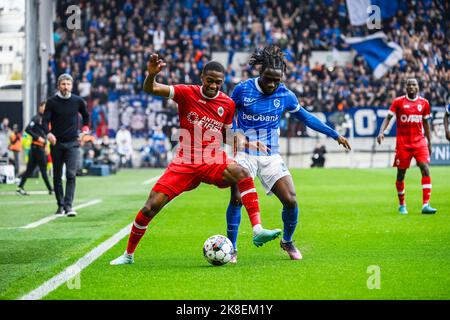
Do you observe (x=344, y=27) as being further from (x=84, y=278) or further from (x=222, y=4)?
(x=84, y=278)

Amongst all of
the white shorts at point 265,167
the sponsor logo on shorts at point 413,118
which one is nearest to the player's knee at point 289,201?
the white shorts at point 265,167

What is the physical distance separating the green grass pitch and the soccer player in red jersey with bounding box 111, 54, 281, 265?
0.52 m

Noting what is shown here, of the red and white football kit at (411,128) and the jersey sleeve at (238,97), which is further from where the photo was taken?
the red and white football kit at (411,128)

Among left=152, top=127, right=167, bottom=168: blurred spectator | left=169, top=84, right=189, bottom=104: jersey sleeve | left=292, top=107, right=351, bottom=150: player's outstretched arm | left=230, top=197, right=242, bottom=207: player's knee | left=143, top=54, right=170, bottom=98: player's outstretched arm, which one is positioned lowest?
left=152, top=127, right=167, bottom=168: blurred spectator

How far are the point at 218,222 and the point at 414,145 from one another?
4.55 metres

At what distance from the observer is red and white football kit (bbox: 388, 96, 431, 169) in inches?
632

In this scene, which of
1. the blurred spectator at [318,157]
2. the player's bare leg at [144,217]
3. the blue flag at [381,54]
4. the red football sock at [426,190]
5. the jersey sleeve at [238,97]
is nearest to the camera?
the player's bare leg at [144,217]

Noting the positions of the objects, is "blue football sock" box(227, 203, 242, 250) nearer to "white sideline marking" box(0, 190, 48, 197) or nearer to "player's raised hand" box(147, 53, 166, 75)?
"player's raised hand" box(147, 53, 166, 75)

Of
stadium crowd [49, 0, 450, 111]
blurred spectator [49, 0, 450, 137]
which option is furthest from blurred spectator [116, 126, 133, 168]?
stadium crowd [49, 0, 450, 111]

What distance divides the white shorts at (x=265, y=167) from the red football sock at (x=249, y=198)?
1.28ft

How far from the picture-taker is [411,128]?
1617 centimetres

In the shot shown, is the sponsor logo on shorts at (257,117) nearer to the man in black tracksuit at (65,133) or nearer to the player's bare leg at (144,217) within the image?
the player's bare leg at (144,217)

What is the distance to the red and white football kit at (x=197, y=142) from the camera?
9.03m
